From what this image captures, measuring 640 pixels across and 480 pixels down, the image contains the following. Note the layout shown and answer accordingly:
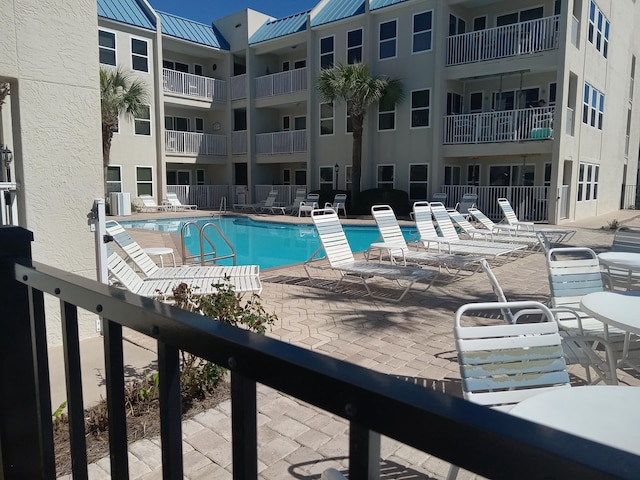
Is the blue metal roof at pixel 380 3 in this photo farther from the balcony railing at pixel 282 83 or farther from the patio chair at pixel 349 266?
the patio chair at pixel 349 266

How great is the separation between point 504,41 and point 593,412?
19416mm

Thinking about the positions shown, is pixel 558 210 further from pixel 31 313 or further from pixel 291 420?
pixel 31 313

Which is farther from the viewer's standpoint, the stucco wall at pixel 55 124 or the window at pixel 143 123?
the window at pixel 143 123

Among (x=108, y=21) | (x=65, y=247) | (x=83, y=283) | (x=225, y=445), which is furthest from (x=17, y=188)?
(x=108, y=21)

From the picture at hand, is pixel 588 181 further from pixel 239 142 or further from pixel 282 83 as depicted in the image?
pixel 239 142

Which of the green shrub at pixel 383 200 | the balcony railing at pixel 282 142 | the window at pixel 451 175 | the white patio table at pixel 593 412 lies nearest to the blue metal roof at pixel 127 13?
the balcony railing at pixel 282 142

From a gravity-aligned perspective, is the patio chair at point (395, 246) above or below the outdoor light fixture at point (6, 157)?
below

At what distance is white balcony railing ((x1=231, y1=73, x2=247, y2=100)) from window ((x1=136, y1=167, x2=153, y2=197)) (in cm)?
652

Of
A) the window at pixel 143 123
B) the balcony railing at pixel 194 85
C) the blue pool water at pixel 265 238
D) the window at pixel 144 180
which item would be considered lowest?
the blue pool water at pixel 265 238

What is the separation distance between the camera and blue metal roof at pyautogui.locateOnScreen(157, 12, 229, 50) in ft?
83.4

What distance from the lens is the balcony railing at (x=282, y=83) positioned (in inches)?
981

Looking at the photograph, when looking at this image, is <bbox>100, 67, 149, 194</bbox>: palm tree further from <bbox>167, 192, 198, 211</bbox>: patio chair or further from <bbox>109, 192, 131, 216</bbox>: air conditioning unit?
<bbox>167, 192, 198, 211</bbox>: patio chair

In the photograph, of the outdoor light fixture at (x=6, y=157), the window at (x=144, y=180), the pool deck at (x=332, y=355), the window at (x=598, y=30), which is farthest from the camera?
the window at (x=144, y=180)

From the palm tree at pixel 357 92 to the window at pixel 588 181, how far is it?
8.22m
